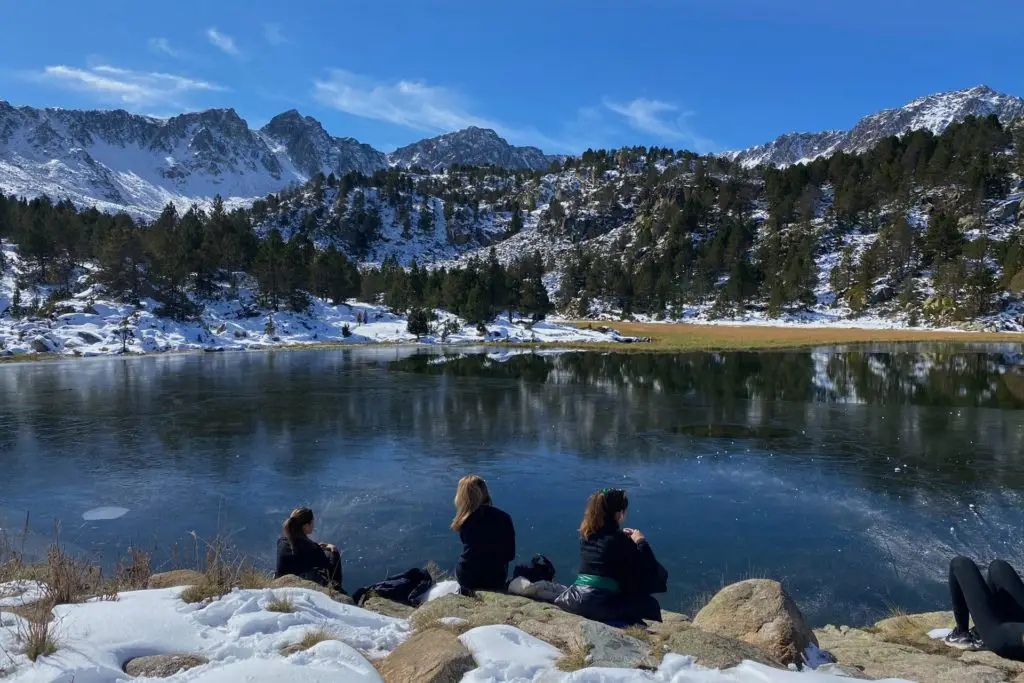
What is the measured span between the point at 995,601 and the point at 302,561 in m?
7.64

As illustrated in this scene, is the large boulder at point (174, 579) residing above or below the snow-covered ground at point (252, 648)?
below

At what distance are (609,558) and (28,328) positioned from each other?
76922 millimetres

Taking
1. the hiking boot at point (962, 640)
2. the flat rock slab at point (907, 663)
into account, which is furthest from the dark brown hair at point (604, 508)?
the hiking boot at point (962, 640)

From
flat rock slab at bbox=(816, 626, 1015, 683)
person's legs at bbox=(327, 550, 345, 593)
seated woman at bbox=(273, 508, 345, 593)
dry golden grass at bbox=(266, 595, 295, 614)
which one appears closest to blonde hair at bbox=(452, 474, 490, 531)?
seated woman at bbox=(273, 508, 345, 593)

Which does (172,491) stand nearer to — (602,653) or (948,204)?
(602,653)

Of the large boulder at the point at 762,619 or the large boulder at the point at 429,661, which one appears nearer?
the large boulder at the point at 429,661

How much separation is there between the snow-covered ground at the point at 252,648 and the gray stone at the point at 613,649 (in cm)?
15

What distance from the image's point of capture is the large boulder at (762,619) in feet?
19.3

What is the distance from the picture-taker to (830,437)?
19578 mm

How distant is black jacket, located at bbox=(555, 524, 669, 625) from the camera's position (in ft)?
20.7

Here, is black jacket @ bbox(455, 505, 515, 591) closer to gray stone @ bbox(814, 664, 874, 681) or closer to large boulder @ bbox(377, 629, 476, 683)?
large boulder @ bbox(377, 629, 476, 683)

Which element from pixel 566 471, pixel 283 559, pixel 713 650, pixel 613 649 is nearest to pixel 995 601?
pixel 713 650

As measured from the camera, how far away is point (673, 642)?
516cm

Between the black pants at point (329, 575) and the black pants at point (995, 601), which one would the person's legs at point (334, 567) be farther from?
the black pants at point (995, 601)
